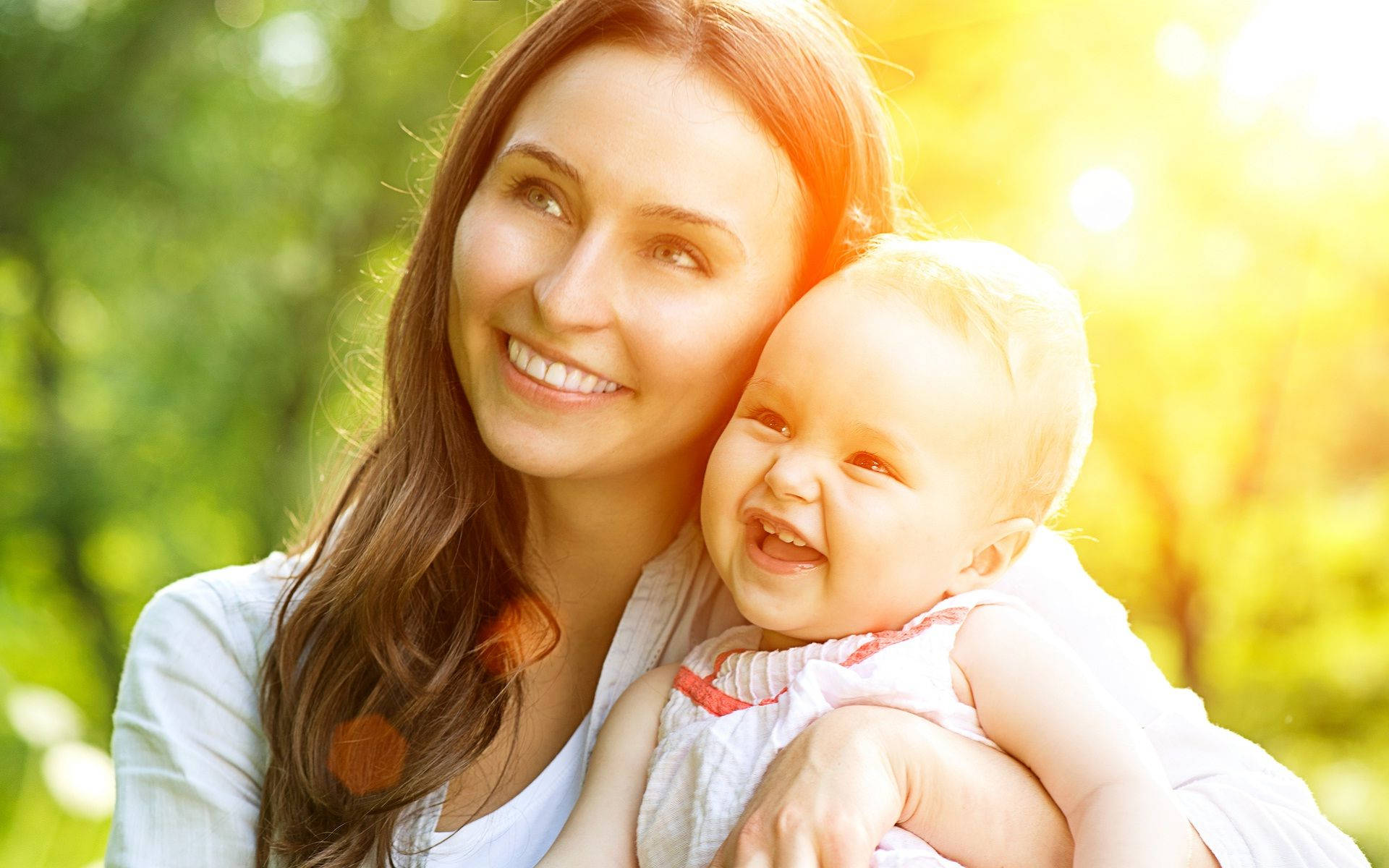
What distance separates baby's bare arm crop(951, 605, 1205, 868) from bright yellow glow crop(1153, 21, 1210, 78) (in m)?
4.20

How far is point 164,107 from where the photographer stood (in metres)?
7.53

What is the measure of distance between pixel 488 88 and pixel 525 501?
2.51ft

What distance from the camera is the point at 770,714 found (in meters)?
1.67

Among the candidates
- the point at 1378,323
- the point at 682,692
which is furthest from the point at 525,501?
the point at 1378,323

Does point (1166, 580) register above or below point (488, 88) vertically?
below

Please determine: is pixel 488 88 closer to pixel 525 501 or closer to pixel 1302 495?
pixel 525 501

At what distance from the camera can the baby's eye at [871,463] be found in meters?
1.67

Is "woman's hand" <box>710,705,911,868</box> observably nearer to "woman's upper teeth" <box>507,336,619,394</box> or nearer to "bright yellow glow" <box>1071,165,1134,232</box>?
"woman's upper teeth" <box>507,336,619,394</box>

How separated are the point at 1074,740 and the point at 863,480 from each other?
0.43 meters

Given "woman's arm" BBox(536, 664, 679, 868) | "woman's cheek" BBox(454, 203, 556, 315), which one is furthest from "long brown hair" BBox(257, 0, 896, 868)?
"woman's arm" BBox(536, 664, 679, 868)

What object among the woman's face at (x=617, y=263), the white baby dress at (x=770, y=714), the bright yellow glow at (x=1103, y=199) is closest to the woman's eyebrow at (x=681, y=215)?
the woman's face at (x=617, y=263)

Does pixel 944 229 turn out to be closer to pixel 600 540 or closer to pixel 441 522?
pixel 600 540

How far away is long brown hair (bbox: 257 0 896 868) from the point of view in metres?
1.97

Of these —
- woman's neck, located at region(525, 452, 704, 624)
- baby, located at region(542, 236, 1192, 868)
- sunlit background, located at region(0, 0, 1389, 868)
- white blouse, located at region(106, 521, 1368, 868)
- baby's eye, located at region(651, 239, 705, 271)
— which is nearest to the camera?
baby, located at region(542, 236, 1192, 868)
